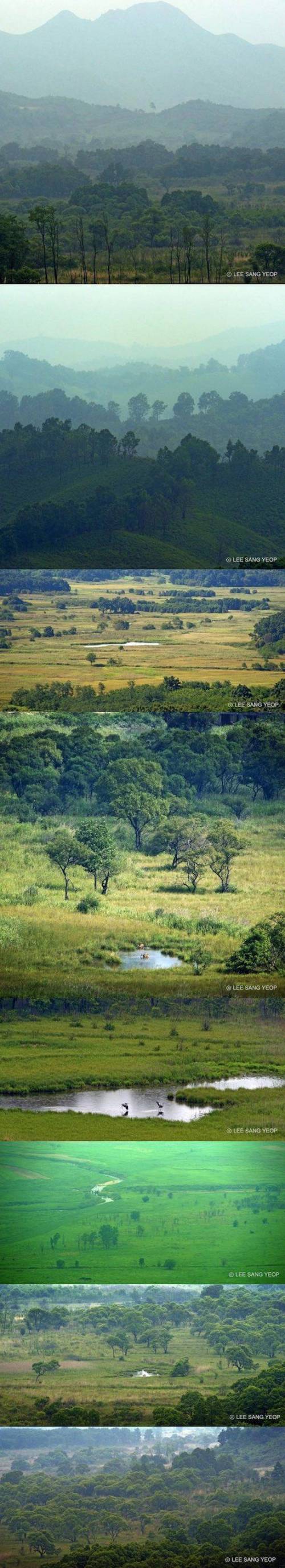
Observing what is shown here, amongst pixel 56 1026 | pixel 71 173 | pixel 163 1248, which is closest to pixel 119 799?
pixel 56 1026

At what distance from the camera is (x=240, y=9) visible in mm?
14484

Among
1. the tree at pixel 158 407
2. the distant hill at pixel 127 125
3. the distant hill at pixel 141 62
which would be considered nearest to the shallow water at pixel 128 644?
the tree at pixel 158 407

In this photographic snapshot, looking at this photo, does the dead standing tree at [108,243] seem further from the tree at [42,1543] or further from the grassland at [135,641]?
the tree at [42,1543]

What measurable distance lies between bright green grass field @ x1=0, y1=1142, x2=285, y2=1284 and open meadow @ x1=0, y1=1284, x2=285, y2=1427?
0.14 m

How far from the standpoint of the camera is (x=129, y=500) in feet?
47.3

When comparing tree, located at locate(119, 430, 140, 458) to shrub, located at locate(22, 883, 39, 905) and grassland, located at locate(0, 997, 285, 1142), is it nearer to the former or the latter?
shrub, located at locate(22, 883, 39, 905)

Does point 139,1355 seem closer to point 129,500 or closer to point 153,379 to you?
point 129,500

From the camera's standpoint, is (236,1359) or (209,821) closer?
(236,1359)

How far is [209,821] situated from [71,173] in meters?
4.36

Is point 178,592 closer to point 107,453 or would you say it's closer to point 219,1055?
point 107,453

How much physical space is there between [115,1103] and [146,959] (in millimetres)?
1004

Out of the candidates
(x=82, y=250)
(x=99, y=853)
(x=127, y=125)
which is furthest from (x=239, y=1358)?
(x=127, y=125)

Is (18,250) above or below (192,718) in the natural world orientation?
above

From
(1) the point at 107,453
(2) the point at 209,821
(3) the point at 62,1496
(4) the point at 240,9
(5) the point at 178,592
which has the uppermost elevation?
(4) the point at 240,9
